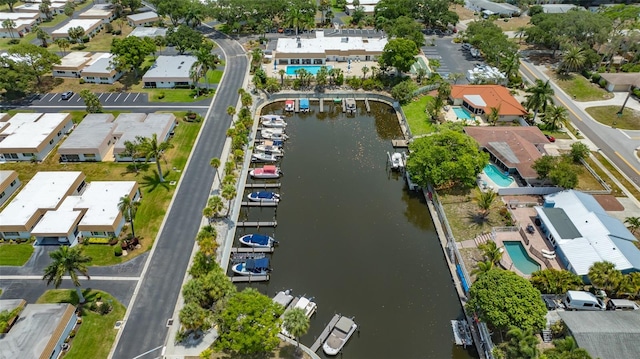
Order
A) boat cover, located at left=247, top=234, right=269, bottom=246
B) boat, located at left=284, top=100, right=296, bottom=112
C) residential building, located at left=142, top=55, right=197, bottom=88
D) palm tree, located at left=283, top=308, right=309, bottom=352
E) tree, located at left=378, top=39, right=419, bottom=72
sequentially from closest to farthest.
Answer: palm tree, located at left=283, top=308, right=309, bottom=352
boat cover, located at left=247, top=234, right=269, bottom=246
boat, located at left=284, top=100, right=296, bottom=112
tree, located at left=378, top=39, right=419, bottom=72
residential building, located at left=142, top=55, right=197, bottom=88

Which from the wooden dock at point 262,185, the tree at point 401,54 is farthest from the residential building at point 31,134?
the tree at point 401,54

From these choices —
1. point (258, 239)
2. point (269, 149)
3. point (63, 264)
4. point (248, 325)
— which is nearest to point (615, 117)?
point (269, 149)

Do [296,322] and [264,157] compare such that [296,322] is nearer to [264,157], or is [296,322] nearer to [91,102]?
[264,157]

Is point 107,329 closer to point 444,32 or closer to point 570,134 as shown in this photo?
point 570,134

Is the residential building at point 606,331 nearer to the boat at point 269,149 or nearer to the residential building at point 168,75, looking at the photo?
the boat at point 269,149

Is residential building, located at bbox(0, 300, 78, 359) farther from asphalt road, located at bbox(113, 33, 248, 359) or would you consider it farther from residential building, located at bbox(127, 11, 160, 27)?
residential building, located at bbox(127, 11, 160, 27)

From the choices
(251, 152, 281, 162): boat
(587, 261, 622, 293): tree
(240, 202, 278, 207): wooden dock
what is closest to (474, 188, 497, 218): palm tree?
(587, 261, 622, 293): tree
